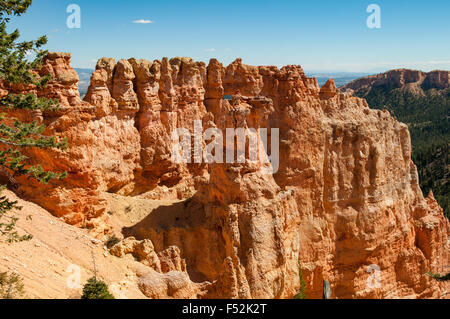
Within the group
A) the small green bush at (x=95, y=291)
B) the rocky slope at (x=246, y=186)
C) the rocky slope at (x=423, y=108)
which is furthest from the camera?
the rocky slope at (x=423, y=108)

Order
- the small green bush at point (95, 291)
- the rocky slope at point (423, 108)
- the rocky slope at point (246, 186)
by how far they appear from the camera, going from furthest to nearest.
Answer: the rocky slope at point (423, 108)
the rocky slope at point (246, 186)
the small green bush at point (95, 291)

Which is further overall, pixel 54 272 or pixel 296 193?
pixel 296 193

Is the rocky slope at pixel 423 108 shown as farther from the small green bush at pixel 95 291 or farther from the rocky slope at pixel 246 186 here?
the small green bush at pixel 95 291

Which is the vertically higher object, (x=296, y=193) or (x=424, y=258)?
(x=296, y=193)

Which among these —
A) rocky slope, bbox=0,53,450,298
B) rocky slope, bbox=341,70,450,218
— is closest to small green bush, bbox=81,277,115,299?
rocky slope, bbox=0,53,450,298

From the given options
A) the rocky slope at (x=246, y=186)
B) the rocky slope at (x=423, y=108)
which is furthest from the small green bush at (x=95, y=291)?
the rocky slope at (x=423, y=108)

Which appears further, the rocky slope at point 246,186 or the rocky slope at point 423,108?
the rocky slope at point 423,108

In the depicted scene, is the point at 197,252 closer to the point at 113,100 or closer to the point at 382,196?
the point at 113,100

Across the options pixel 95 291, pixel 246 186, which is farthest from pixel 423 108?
pixel 95 291

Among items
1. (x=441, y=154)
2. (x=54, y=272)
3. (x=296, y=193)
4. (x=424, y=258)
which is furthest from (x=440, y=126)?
(x=54, y=272)
